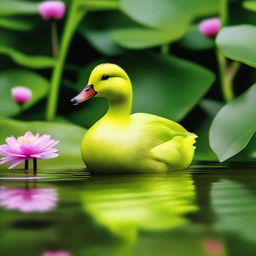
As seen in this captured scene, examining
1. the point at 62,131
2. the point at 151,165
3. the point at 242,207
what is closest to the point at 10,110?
the point at 62,131

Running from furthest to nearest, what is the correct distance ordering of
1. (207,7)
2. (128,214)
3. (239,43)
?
1. (207,7)
2. (239,43)
3. (128,214)

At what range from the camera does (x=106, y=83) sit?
5.12 ft

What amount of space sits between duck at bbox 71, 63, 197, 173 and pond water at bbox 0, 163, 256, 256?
0.03 meters

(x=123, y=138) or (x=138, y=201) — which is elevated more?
(x=123, y=138)

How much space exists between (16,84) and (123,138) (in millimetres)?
980

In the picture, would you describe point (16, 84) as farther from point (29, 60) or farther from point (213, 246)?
point (213, 246)

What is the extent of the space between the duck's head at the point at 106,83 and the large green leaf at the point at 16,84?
76cm

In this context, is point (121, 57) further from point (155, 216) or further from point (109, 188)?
point (155, 216)

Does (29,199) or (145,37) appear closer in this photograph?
(29,199)

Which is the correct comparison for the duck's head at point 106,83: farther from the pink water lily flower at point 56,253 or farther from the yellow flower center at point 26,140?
the pink water lily flower at point 56,253

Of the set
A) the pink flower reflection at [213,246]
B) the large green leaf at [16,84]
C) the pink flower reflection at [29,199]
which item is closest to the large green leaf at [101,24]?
the large green leaf at [16,84]

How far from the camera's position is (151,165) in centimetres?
154

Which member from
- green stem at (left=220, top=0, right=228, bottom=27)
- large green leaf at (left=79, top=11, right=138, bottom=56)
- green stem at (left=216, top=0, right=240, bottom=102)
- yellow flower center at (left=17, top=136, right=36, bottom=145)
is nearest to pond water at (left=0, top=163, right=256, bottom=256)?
yellow flower center at (left=17, top=136, right=36, bottom=145)

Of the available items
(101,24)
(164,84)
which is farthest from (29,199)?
(101,24)
